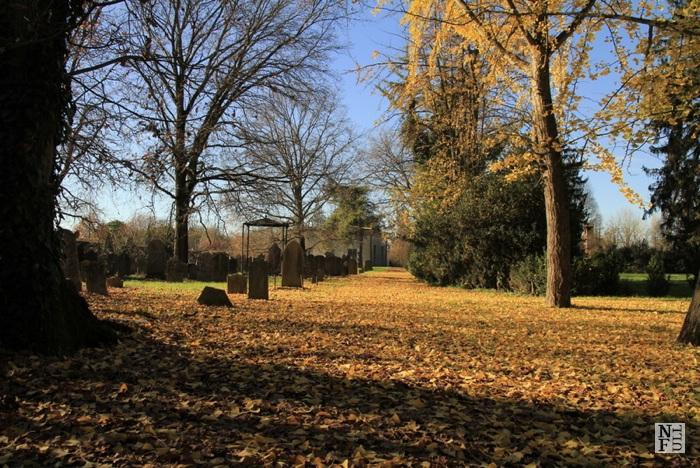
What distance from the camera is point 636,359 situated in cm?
649

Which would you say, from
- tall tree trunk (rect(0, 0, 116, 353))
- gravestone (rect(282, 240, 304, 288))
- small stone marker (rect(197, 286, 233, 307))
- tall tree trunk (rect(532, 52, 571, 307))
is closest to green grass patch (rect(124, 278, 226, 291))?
gravestone (rect(282, 240, 304, 288))

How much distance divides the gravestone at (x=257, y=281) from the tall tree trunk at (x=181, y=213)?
34.0 ft

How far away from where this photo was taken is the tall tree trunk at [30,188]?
5059 mm

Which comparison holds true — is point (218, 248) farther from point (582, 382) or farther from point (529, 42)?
point (582, 382)

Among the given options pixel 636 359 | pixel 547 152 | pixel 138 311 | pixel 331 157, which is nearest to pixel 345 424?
pixel 636 359

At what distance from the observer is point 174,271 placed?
66.0 ft

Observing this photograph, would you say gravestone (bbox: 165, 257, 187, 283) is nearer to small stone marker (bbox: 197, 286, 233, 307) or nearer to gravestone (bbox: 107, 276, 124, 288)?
gravestone (bbox: 107, 276, 124, 288)

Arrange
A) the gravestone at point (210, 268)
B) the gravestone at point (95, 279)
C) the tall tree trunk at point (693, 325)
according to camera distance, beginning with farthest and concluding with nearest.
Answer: the gravestone at point (210, 268) → the gravestone at point (95, 279) → the tall tree trunk at point (693, 325)

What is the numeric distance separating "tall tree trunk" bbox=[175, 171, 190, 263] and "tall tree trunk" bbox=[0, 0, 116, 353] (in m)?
16.9

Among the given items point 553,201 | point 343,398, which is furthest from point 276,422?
Answer: point 553,201

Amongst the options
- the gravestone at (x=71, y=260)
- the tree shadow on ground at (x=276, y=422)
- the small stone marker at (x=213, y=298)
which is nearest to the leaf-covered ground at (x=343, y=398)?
the tree shadow on ground at (x=276, y=422)

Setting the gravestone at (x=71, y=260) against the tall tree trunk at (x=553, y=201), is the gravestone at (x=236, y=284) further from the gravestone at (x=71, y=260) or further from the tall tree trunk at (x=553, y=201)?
the tall tree trunk at (x=553, y=201)

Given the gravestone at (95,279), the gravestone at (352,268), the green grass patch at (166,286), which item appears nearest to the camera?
the gravestone at (95,279)

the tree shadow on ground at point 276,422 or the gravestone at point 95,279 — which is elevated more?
the gravestone at point 95,279
